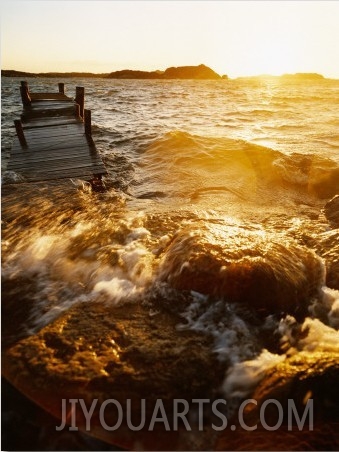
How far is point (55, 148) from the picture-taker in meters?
9.14

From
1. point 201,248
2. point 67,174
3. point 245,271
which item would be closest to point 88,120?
point 67,174

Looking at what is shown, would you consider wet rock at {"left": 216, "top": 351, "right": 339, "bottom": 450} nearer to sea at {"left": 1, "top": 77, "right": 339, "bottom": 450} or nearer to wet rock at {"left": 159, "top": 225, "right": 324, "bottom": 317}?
sea at {"left": 1, "top": 77, "right": 339, "bottom": 450}

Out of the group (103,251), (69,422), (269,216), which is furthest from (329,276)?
(69,422)

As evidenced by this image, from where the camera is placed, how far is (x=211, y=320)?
11.4ft

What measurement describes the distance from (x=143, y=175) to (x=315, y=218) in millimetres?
5130

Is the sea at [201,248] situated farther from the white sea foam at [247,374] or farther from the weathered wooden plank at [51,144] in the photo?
the weathered wooden plank at [51,144]

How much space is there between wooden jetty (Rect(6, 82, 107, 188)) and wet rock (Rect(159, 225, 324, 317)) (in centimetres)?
418

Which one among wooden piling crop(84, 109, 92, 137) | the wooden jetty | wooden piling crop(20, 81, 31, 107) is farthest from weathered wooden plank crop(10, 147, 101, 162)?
wooden piling crop(20, 81, 31, 107)

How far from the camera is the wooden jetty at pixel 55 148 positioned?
754 cm

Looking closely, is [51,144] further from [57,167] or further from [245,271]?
[245,271]

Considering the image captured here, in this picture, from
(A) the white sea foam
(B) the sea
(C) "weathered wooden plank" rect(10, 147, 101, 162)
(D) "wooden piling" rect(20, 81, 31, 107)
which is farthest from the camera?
(D) "wooden piling" rect(20, 81, 31, 107)

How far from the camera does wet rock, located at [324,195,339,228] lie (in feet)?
20.9

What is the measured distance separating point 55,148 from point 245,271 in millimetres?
7520

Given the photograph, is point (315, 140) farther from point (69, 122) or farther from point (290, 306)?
point (290, 306)
